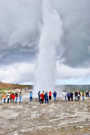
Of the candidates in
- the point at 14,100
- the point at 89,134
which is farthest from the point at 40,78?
the point at 89,134

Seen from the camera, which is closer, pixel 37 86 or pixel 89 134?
pixel 89 134

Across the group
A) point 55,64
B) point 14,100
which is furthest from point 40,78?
point 14,100

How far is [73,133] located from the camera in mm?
9289

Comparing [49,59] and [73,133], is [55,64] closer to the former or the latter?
[49,59]

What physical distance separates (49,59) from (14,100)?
13881 mm

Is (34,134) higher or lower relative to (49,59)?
lower

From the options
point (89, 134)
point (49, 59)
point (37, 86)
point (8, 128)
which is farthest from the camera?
point (49, 59)

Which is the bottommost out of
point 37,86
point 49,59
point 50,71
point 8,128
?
point 8,128

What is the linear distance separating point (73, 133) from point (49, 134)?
53.5 inches

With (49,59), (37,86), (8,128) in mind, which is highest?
(49,59)

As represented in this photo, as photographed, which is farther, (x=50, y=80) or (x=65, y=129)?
(x=50, y=80)

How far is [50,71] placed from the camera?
34.3 m

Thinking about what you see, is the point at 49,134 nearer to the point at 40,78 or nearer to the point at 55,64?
the point at 40,78

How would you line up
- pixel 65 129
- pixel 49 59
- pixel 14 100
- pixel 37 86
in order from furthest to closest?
1. pixel 49 59
2. pixel 37 86
3. pixel 14 100
4. pixel 65 129
